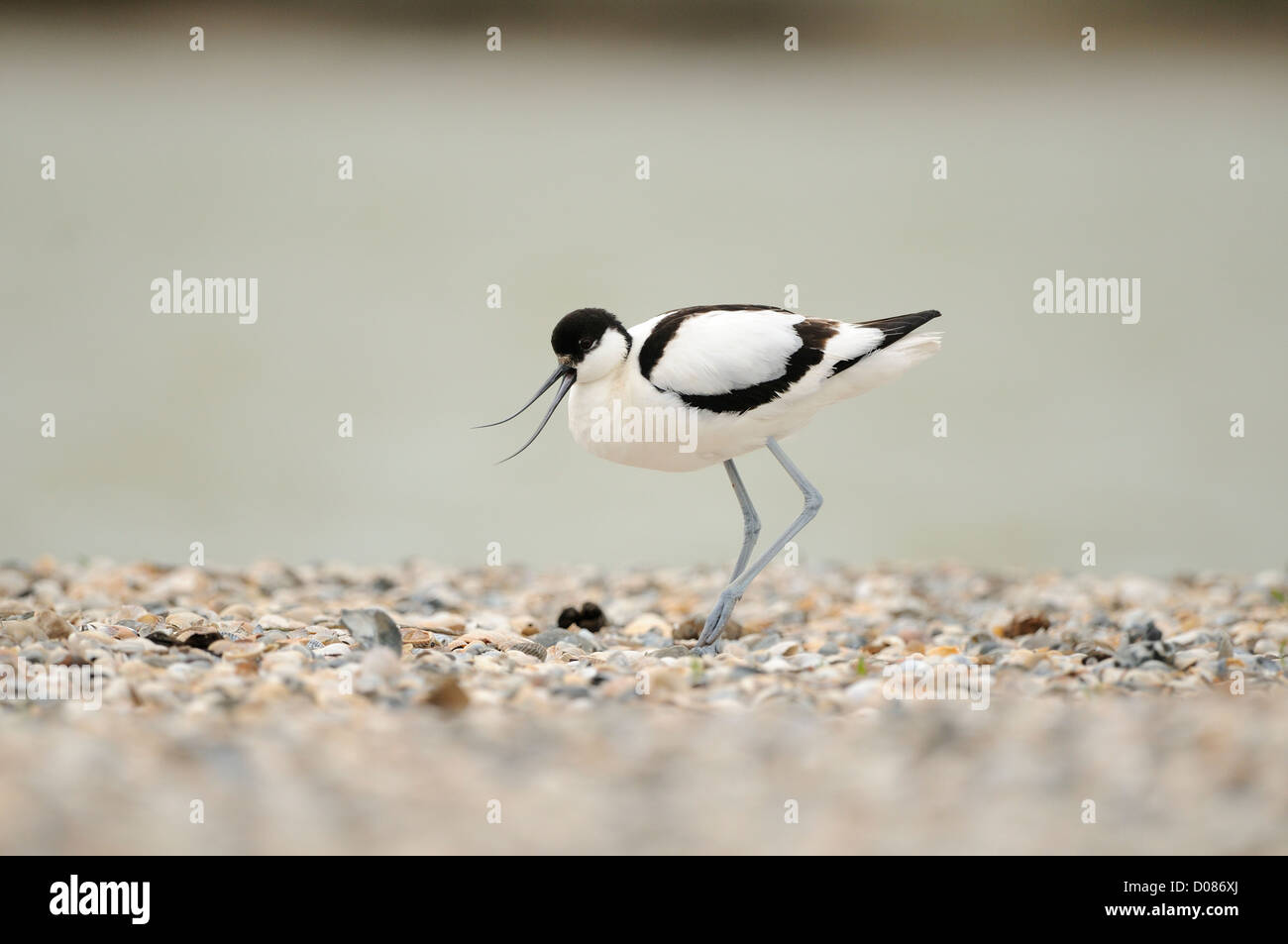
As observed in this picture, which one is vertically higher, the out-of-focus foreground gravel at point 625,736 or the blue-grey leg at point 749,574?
the blue-grey leg at point 749,574

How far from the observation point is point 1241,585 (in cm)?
712

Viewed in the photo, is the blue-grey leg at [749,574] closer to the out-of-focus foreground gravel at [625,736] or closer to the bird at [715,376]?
the bird at [715,376]

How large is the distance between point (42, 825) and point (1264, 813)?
2.51 m

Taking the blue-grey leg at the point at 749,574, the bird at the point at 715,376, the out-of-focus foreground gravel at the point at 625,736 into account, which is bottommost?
the out-of-focus foreground gravel at the point at 625,736

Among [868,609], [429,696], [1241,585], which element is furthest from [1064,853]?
[1241,585]

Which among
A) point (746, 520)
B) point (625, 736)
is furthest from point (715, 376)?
point (625, 736)

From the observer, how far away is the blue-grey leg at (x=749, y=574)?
15.9 feet

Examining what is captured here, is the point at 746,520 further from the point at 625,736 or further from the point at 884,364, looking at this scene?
the point at 625,736

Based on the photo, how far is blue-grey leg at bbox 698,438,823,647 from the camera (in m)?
4.85

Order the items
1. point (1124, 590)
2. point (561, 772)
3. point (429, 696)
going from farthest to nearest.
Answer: point (1124, 590) < point (429, 696) < point (561, 772)

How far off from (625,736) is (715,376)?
200 centimetres

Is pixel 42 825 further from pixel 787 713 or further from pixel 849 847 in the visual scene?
pixel 787 713

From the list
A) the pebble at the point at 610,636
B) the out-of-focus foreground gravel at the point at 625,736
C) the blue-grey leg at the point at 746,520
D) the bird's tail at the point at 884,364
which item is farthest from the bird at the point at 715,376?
the out-of-focus foreground gravel at the point at 625,736
